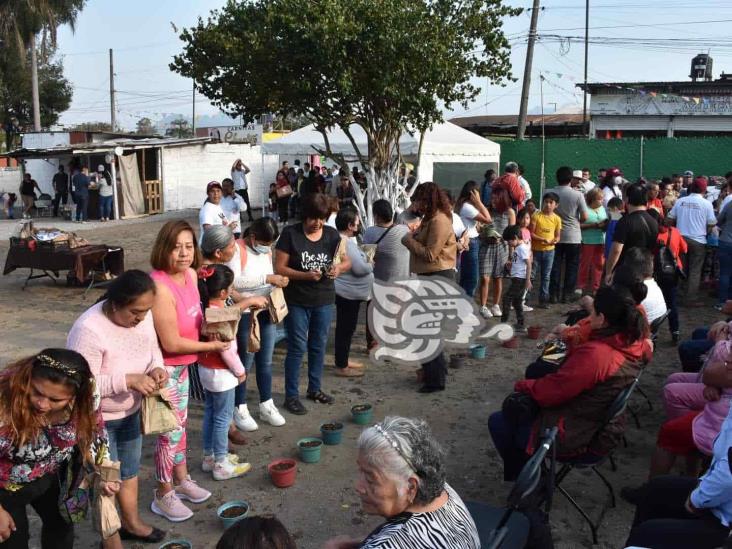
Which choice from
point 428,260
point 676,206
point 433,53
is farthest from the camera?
point 433,53

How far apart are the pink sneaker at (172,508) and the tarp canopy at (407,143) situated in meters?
10.2

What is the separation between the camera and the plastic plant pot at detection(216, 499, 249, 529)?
3.48 m

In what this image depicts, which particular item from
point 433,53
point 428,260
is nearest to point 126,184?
point 433,53

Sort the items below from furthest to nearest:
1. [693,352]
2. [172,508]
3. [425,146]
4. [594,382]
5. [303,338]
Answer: [425,146], [303,338], [693,352], [172,508], [594,382]

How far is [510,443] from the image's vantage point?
12.2 feet

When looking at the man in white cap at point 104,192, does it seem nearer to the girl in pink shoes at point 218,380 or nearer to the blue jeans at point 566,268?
the blue jeans at point 566,268

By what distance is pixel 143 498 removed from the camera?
3881 mm

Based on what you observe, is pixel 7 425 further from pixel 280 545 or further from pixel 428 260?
pixel 428 260

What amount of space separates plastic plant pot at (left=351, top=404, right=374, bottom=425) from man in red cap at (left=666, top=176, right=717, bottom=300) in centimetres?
561

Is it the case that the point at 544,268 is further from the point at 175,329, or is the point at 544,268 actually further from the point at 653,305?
the point at 175,329

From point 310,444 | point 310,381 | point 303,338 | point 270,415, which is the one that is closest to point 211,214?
point 310,381

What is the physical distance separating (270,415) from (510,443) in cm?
196

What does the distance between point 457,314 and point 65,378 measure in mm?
5230

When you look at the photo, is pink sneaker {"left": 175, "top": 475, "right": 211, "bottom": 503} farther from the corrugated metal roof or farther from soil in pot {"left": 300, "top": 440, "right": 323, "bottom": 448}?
the corrugated metal roof
